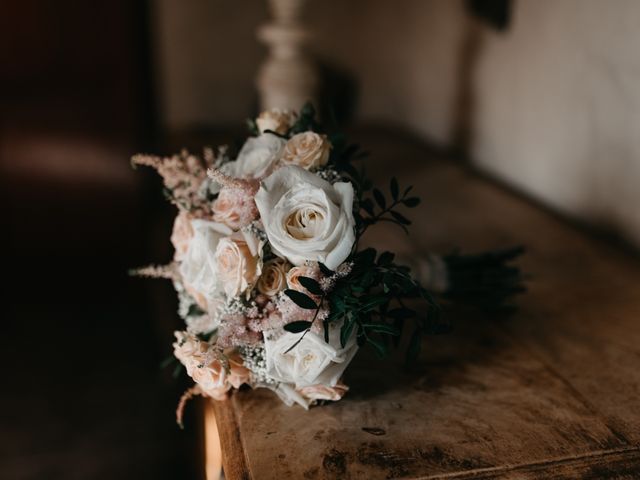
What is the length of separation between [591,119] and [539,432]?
998mm

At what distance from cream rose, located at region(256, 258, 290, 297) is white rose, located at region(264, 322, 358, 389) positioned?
0.19ft

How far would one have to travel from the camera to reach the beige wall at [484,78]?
5.02 ft

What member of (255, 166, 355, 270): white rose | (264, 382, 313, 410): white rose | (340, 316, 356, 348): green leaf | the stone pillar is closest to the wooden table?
(264, 382, 313, 410): white rose

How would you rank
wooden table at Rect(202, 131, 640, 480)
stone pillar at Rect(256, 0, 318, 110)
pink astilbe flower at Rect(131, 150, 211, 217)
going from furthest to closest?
stone pillar at Rect(256, 0, 318, 110) → pink astilbe flower at Rect(131, 150, 211, 217) → wooden table at Rect(202, 131, 640, 480)

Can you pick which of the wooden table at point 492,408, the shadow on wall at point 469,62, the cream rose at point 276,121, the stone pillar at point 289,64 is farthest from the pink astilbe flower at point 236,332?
the shadow on wall at point 469,62

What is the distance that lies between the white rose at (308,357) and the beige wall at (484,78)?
945 mm

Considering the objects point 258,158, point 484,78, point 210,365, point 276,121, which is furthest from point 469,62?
point 210,365

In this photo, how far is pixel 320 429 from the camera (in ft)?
2.87

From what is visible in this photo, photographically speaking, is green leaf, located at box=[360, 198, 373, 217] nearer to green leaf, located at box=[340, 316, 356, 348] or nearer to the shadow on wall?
green leaf, located at box=[340, 316, 356, 348]

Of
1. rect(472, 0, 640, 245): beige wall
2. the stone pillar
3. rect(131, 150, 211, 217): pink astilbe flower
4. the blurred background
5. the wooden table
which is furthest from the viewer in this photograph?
Answer: the stone pillar

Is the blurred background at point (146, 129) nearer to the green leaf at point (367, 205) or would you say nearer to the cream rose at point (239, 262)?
the green leaf at point (367, 205)

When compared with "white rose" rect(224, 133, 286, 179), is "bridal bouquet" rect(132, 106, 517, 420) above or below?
below

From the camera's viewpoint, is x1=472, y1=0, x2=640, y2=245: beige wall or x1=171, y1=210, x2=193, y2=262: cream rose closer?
x1=171, y1=210, x2=193, y2=262: cream rose

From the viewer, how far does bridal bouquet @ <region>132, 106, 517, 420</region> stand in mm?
846
